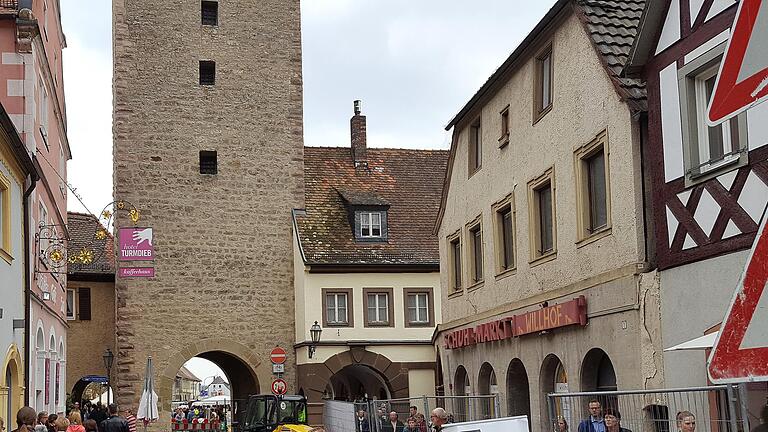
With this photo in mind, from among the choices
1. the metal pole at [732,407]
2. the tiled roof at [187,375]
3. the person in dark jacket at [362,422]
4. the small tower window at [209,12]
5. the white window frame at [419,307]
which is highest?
the small tower window at [209,12]

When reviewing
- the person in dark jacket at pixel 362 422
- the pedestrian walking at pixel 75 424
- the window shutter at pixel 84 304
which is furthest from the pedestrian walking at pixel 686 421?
the window shutter at pixel 84 304

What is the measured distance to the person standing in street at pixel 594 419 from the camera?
987 centimetres

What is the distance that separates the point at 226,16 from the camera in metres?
37.6

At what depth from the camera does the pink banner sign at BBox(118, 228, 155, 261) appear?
31134 mm

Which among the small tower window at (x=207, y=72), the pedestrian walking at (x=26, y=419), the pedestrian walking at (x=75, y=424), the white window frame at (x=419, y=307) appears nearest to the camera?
the pedestrian walking at (x=26, y=419)

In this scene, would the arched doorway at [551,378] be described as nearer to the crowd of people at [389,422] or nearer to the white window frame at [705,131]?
the crowd of people at [389,422]

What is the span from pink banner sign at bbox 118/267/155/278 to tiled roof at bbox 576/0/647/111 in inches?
768

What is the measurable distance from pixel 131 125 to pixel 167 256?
435 cm

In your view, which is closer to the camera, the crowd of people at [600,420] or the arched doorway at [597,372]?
the crowd of people at [600,420]

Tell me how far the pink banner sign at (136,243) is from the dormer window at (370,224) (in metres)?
8.40

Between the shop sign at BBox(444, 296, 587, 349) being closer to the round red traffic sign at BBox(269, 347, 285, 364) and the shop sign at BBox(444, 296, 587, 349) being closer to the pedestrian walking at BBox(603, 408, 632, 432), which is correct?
the pedestrian walking at BBox(603, 408, 632, 432)

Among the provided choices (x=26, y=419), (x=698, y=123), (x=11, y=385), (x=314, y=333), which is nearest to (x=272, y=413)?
(x=11, y=385)

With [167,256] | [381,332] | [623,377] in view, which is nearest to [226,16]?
[167,256]

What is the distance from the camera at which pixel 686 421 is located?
27.9 ft
